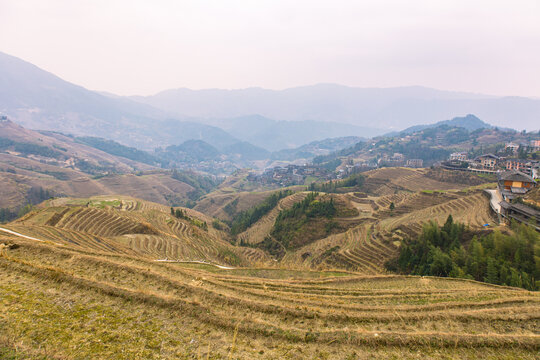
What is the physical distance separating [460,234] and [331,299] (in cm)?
2527

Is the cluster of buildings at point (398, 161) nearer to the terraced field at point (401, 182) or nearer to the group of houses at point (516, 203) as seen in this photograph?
the terraced field at point (401, 182)

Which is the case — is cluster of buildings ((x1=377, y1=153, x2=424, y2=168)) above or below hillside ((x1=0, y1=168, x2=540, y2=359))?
above

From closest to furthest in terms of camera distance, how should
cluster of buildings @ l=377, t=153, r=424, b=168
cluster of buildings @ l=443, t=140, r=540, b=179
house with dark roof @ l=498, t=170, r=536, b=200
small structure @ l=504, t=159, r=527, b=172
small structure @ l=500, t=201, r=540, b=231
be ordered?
small structure @ l=500, t=201, r=540, b=231
house with dark roof @ l=498, t=170, r=536, b=200
cluster of buildings @ l=443, t=140, r=540, b=179
small structure @ l=504, t=159, r=527, b=172
cluster of buildings @ l=377, t=153, r=424, b=168

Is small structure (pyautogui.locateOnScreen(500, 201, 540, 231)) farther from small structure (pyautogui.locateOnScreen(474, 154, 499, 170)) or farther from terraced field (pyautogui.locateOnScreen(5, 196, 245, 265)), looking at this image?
small structure (pyautogui.locateOnScreen(474, 154, 499, 170))

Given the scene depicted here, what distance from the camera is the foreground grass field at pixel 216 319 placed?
6.61 m

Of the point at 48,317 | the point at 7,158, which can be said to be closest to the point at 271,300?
the point at 48,317

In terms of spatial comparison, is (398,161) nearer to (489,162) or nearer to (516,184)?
(489,162)

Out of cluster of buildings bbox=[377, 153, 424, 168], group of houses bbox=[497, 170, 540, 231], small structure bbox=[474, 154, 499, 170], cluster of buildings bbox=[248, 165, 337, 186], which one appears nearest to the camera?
group of houses bbox=[497, 170, 540, 231]

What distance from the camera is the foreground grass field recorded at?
6609 millimetres

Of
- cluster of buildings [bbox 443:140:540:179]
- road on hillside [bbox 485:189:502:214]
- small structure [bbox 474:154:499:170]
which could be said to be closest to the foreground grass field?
road on hillside [bbox 485:189:502:214]

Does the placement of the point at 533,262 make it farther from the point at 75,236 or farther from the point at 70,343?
the point at 75,236

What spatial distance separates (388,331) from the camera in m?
7.66

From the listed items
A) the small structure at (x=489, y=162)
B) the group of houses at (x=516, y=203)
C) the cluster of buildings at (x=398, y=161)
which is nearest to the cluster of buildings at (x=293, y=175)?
the cluster of buildings at (x=398, y=161)

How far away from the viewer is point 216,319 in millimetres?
7621
